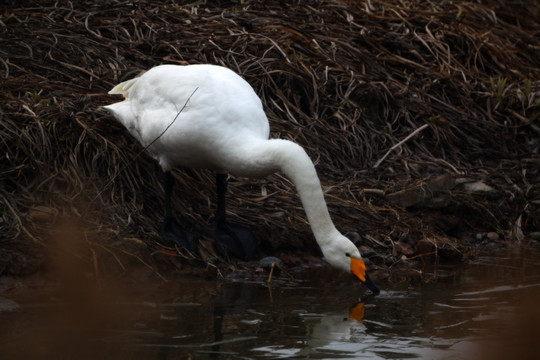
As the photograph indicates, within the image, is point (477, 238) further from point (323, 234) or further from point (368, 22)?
point (368, 22)

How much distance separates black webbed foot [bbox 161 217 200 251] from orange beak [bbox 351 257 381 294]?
1.12 metres

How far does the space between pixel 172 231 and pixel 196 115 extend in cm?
91

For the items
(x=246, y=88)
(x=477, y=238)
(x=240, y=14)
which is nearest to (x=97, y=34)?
(x=240, y=14)

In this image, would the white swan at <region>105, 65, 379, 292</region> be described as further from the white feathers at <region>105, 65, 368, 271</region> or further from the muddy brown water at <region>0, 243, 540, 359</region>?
the muddy brown water at <region>0, 243, 540, 359</region>

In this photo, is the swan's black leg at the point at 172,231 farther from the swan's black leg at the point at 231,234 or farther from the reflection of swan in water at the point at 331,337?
the reflection of swan in water at the point at 331,337

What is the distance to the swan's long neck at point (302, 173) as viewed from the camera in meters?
4.70

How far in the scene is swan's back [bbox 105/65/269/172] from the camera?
495cm

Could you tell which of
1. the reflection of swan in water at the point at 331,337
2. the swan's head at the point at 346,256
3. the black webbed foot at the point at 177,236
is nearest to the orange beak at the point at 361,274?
the swan's head at the point at 346,256

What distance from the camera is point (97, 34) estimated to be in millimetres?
7445

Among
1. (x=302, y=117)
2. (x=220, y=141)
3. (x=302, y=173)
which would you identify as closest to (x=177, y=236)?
(x=220, y=141)

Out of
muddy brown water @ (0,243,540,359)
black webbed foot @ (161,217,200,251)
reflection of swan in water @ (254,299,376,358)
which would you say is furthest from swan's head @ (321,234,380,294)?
black webbed foot @ (161,217,200,251)

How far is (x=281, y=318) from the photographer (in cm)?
423

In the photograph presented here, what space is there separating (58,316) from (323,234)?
5.06ft

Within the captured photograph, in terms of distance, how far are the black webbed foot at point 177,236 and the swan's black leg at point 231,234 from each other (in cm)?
17
